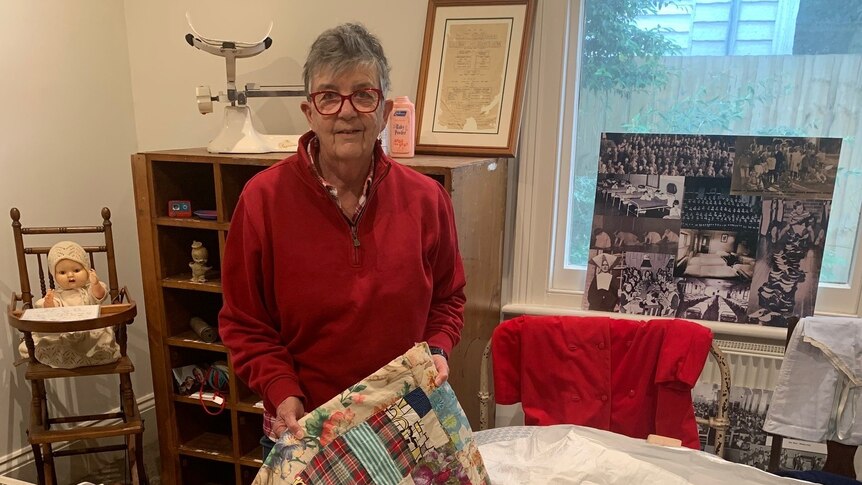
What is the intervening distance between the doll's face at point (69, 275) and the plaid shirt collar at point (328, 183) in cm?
115

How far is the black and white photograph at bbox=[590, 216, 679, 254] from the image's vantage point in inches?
75.2

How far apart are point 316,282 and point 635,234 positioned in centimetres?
117

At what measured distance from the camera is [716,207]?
1.85 metres

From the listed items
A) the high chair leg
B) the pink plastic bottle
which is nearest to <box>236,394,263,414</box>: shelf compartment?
the high chair leg

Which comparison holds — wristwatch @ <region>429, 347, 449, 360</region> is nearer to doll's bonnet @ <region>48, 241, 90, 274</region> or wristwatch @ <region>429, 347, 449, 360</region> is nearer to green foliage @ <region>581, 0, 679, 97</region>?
green foliage @ <region>581, 0, 679, 97</region>

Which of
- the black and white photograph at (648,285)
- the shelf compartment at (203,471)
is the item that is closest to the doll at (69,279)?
the shelf compartment at (203,471)

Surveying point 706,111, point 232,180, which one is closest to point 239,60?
point 232,180

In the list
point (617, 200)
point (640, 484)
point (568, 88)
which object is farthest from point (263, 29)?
point (640, 484)

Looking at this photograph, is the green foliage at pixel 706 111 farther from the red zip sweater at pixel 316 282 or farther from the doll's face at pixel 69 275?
the doll's face at pixel 69 275

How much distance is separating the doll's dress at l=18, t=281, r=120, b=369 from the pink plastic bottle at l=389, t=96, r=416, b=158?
108 centimetres

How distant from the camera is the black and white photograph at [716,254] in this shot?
73.0 inches

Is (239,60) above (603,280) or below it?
above

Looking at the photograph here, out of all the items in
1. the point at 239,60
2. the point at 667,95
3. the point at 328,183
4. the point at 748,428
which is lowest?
the point at 748,428

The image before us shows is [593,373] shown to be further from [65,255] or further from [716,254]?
[65,255]
